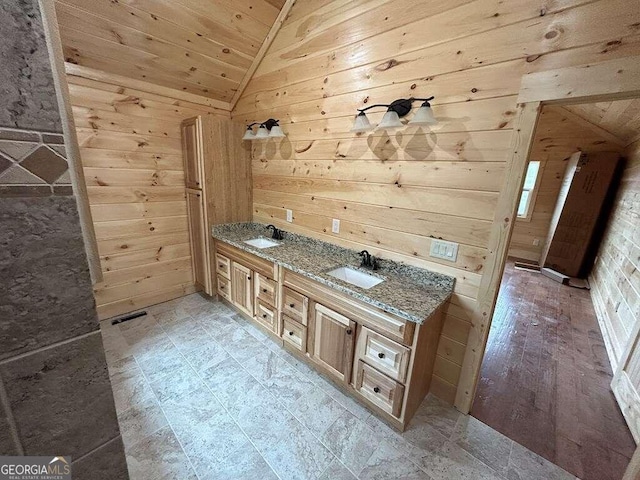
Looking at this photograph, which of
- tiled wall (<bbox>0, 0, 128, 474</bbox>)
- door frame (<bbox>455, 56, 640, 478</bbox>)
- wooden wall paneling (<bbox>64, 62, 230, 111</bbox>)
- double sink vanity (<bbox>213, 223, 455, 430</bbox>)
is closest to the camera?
tiled wall (<bbox>0, 0, 128, 474</bbox>)

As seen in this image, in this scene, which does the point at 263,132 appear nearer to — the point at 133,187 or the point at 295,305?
the point at 133,187

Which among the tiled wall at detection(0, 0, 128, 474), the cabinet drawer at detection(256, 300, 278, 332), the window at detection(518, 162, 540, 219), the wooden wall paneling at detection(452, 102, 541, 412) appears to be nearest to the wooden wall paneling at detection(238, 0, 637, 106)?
the wooden wall paneling at detection(452, 102, 541, 412)

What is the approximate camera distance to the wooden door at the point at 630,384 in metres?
1.67

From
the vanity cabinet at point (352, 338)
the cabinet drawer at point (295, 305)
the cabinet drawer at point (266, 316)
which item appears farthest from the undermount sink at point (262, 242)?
the cabinet drawer at point (295, 305)

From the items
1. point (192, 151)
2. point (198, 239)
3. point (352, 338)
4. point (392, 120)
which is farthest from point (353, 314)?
point (192, 151)

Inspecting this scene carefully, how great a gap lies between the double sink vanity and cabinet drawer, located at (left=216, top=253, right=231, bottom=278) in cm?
19

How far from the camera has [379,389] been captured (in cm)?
161

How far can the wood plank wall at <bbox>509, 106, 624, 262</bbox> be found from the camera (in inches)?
157

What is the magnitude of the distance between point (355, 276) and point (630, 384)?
6.50 feet

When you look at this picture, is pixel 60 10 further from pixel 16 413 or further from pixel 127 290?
pixel 16 413

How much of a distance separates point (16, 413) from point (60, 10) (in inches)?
98.0

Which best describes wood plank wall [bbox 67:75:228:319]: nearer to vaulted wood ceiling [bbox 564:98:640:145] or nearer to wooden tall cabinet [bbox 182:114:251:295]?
wooden tall cabinet [bbox 182:114:251:295]

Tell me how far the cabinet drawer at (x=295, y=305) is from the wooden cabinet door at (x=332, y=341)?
0.08 metres

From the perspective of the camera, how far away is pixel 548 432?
5.39ft
